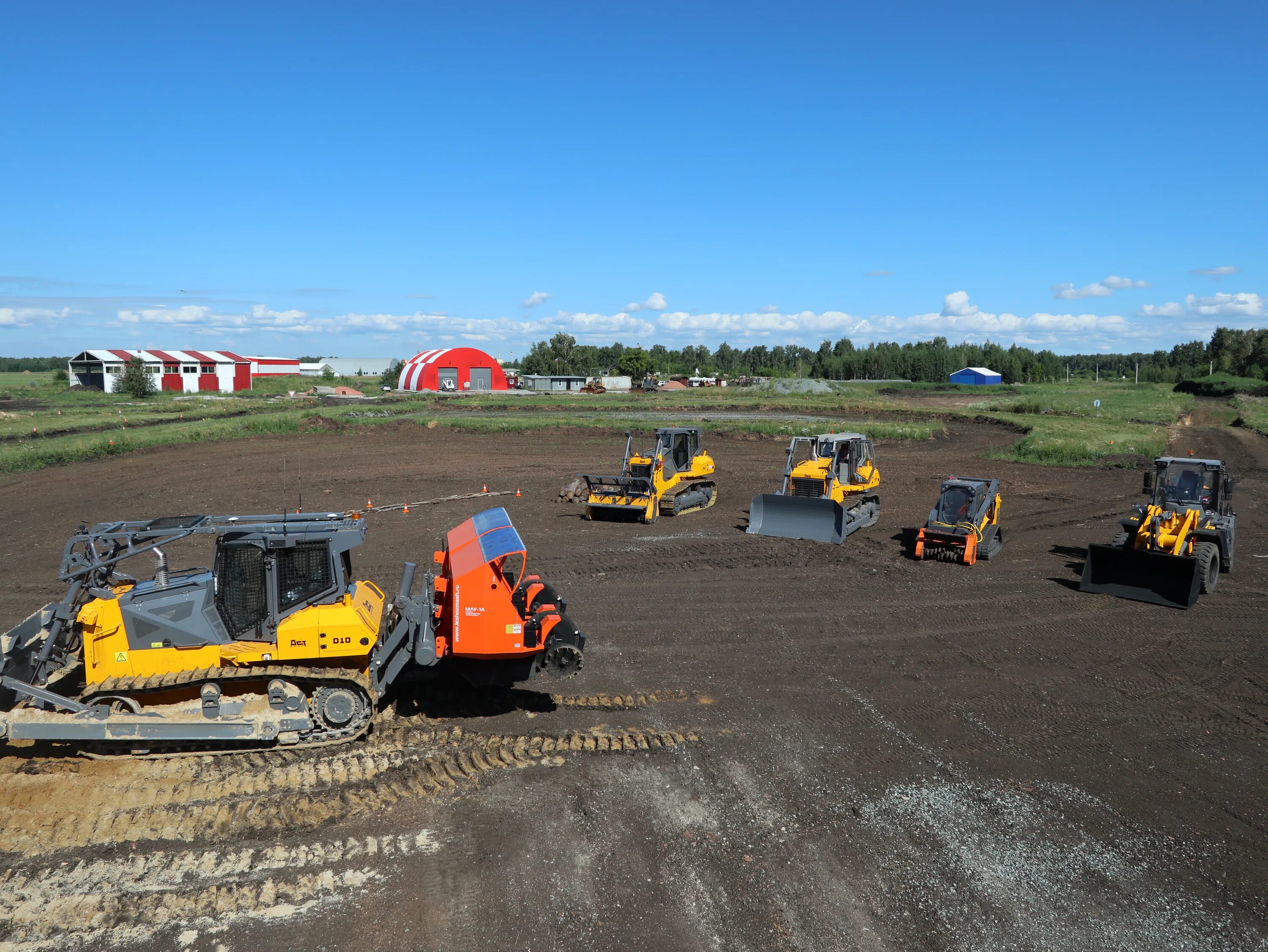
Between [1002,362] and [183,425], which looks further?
[1002,362]

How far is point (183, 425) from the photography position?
140 feet

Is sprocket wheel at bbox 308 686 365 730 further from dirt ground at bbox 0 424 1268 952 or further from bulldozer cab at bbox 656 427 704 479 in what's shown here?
bulldozer cab at bbox 656 427 704 479

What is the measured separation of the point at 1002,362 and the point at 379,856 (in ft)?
486

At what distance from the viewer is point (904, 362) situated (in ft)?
447

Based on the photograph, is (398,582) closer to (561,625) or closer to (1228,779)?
(561,625)

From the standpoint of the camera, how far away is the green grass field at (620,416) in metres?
35.4

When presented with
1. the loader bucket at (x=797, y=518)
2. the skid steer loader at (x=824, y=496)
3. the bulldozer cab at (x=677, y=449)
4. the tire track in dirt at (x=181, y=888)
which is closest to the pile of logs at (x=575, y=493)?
the bulldozer cab at (x=677, y=449)

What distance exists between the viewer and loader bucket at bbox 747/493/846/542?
1847cm

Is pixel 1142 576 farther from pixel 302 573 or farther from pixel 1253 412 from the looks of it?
pixel 1253 412

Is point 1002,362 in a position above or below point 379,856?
above

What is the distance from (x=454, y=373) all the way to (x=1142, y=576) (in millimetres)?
79776

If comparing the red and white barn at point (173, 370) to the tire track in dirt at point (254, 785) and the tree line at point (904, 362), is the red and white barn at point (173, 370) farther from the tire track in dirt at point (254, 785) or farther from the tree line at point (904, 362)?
the tire track in dirt at point (254, 785)

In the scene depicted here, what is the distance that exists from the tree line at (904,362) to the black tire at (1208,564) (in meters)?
96.0

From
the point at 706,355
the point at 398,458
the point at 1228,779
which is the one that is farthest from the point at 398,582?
→ the point at 706,355
